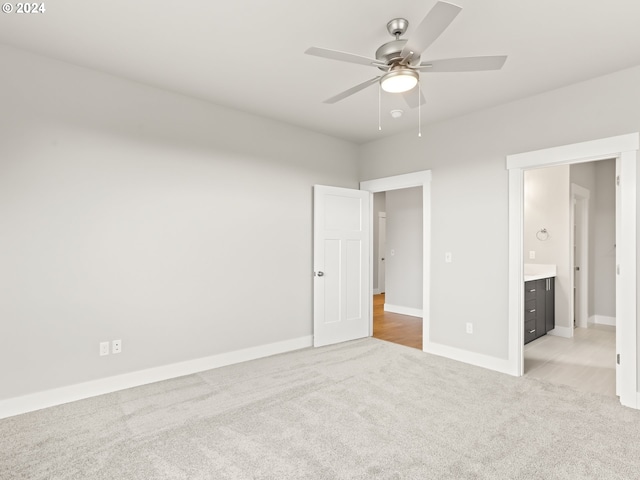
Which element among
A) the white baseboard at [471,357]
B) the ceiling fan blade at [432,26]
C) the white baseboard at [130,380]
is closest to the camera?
the ceiling fan blade at [432,26]

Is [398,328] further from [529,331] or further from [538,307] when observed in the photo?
[538,307]

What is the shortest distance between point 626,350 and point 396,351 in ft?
7.06

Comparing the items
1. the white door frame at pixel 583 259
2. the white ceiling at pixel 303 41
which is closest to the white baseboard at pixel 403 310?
the white door frame at pixel 583 259

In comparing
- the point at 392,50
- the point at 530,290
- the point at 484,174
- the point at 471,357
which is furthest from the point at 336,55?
the point at 530,290

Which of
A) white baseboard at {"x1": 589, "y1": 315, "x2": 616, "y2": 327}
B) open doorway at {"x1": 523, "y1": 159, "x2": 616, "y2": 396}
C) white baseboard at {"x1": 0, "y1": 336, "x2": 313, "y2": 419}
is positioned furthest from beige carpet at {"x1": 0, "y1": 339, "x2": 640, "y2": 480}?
white baseboard at {"x1": 589, "y1": 315, "x2": 616, "y2": 327}

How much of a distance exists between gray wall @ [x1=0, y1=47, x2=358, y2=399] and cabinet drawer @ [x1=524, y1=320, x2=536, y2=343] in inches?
112

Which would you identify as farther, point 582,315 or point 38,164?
point 582,315

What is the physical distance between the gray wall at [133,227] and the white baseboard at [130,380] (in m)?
0.06

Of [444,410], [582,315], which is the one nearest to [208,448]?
[444,410]

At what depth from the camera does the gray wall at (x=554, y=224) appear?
5.09 m

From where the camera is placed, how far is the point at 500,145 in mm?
3682

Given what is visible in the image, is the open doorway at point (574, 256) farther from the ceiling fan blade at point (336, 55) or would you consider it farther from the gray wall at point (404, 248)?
the ceiling fan blade at point (336, 55)

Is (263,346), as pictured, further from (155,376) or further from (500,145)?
(500,145)

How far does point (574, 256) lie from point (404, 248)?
8.69 ft
